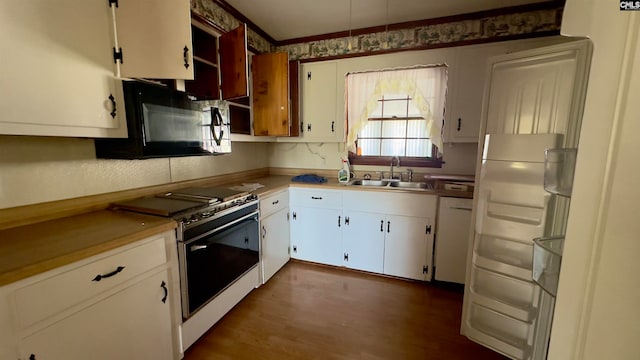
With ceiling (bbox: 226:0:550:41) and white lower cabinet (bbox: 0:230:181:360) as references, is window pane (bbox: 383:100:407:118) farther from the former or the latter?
white lower cabinet (bbox: 0:230:181:360)

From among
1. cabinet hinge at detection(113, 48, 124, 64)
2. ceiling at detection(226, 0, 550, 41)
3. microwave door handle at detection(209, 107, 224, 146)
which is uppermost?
ceiling at detection(226, 0, 550, 41)

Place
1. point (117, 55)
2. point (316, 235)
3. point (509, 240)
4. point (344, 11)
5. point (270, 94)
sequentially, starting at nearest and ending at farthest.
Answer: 1. point (117, 55)
2. point (509, 240)
3. point (344, 11)
4. point (270, 94)
5. point (316, 235)

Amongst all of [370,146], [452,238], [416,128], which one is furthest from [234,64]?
[452,238]

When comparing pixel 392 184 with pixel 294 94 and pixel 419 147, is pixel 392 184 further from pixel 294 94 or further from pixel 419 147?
pixel 294 94

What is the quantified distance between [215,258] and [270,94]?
5.47ft

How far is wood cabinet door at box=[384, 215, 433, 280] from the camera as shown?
2.43m

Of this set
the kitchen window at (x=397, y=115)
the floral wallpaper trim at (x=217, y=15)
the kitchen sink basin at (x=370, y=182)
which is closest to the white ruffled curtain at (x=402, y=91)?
the kitchen window at (x=397, y=115)

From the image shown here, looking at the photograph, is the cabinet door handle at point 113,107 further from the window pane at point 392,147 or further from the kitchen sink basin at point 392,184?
the window pane at point 392,147

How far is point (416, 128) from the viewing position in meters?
2.85

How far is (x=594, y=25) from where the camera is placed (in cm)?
42

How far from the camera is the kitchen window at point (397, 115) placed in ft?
8.53

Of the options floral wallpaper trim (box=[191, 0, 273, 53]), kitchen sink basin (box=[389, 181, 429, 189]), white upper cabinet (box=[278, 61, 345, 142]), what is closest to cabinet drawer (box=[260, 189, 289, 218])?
white upper cabinet (box=[278, 61, 345, 142])

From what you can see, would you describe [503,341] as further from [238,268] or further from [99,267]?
[99,267]

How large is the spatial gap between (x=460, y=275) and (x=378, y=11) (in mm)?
2507
